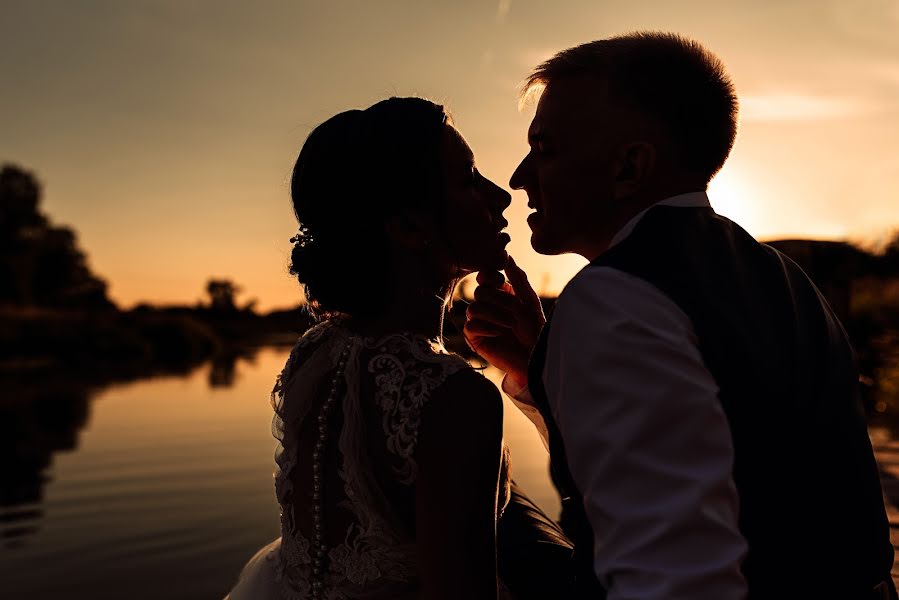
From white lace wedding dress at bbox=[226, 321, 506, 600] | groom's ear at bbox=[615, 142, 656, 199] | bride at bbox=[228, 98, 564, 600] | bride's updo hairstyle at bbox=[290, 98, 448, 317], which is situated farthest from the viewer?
bride's updo hairstyle at bbox=[290, 98, 448, 317]

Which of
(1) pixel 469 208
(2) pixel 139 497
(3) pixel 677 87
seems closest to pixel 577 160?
(3) pixel 677 87

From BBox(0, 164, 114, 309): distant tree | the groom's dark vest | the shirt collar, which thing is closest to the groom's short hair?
the shirt collar

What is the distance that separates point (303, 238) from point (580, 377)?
1.10 m

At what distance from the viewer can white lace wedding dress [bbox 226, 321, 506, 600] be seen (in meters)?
1.64

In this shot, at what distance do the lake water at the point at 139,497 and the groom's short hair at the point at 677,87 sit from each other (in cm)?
389

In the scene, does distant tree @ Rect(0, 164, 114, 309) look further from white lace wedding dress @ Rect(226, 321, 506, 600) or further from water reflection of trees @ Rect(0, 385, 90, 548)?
white lace wedding dress @ Rect(226, 321, 506, 600)

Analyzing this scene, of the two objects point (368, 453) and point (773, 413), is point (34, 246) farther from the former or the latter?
point (773, 413)

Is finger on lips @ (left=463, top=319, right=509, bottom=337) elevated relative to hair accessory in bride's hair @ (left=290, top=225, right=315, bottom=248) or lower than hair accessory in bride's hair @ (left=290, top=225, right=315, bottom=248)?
lower

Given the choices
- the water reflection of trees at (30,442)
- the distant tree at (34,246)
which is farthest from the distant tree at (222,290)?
the water reflection of trees at (30,442)

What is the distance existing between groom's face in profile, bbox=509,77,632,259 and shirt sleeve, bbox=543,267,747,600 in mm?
423

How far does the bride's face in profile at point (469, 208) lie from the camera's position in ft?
6.10

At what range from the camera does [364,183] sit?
5.93 ft

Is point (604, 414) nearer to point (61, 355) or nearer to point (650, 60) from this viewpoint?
point (650, 60)

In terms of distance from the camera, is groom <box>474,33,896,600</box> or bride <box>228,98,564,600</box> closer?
groom <box>474,33,896,600</box>
